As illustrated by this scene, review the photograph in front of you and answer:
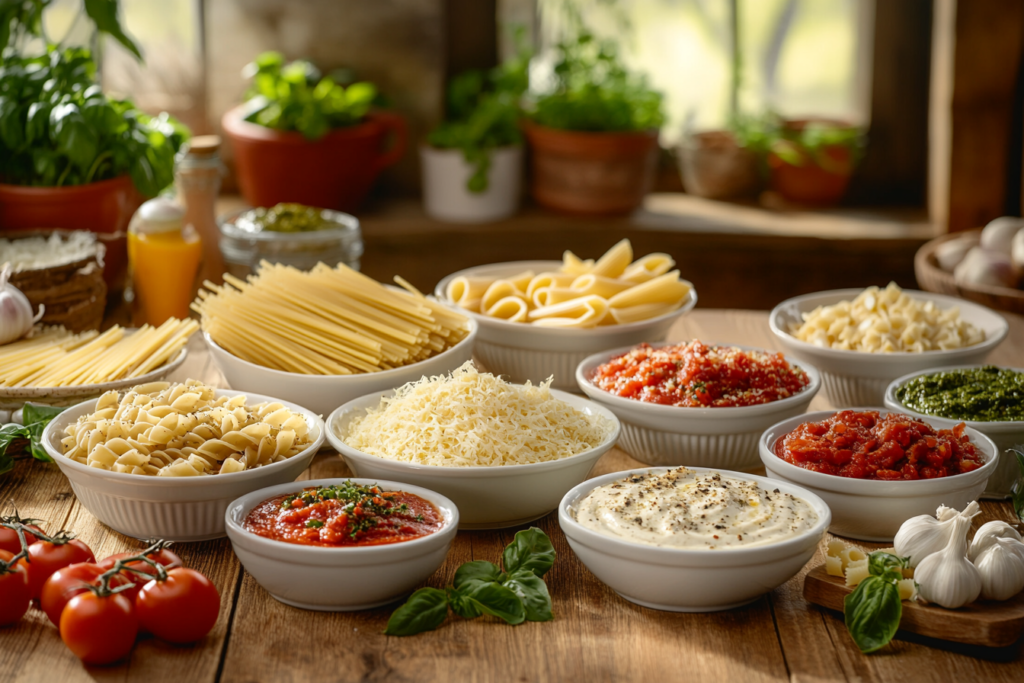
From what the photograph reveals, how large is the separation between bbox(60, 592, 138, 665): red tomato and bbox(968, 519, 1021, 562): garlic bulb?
1177 millimetres

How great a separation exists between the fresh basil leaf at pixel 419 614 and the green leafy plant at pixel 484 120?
3020mm

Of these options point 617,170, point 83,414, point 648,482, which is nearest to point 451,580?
point 648,482

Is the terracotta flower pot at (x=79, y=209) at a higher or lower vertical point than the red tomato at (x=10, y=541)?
higher

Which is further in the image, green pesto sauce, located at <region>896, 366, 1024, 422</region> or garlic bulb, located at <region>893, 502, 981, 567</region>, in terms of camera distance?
green pesto sauce, located at <region>896, 366, 1024, 422</region>

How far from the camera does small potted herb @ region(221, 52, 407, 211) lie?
4.15 metres

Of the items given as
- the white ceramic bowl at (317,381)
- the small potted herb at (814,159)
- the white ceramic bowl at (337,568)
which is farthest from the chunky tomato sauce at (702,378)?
the small potted herb at (814,159)

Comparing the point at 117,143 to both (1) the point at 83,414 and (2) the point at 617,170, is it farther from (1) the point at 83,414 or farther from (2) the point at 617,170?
(2) the point at 617,170

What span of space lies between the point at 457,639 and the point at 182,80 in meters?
3.79

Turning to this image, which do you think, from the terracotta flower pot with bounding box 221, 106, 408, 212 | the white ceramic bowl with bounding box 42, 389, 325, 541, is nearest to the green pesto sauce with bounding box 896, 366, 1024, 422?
the white ceramic bowl with bounding box 42, 389, 325, 541

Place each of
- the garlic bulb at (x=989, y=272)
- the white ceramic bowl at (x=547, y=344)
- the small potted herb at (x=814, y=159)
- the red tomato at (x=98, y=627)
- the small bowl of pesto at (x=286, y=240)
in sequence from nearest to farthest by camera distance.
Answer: the red tomato at (x=98, y=627)
the white ceramic bowl at (x=547, y=344)
the small bowl of pesto at (x=286, y=240)
the garlic bulb at (x=989, y=272)
the small potted herb at (x=814, y=159)

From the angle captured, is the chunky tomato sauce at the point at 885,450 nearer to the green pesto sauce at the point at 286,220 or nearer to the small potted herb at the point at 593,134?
the green pesto sauce at the point at 286,220

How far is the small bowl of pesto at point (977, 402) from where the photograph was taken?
6.22 feet

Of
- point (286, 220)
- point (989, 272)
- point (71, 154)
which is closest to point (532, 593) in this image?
point (286, 220)

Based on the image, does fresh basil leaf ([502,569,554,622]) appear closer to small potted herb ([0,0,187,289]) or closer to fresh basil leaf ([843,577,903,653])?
fresh basil leaf ([843,577,903,653])
